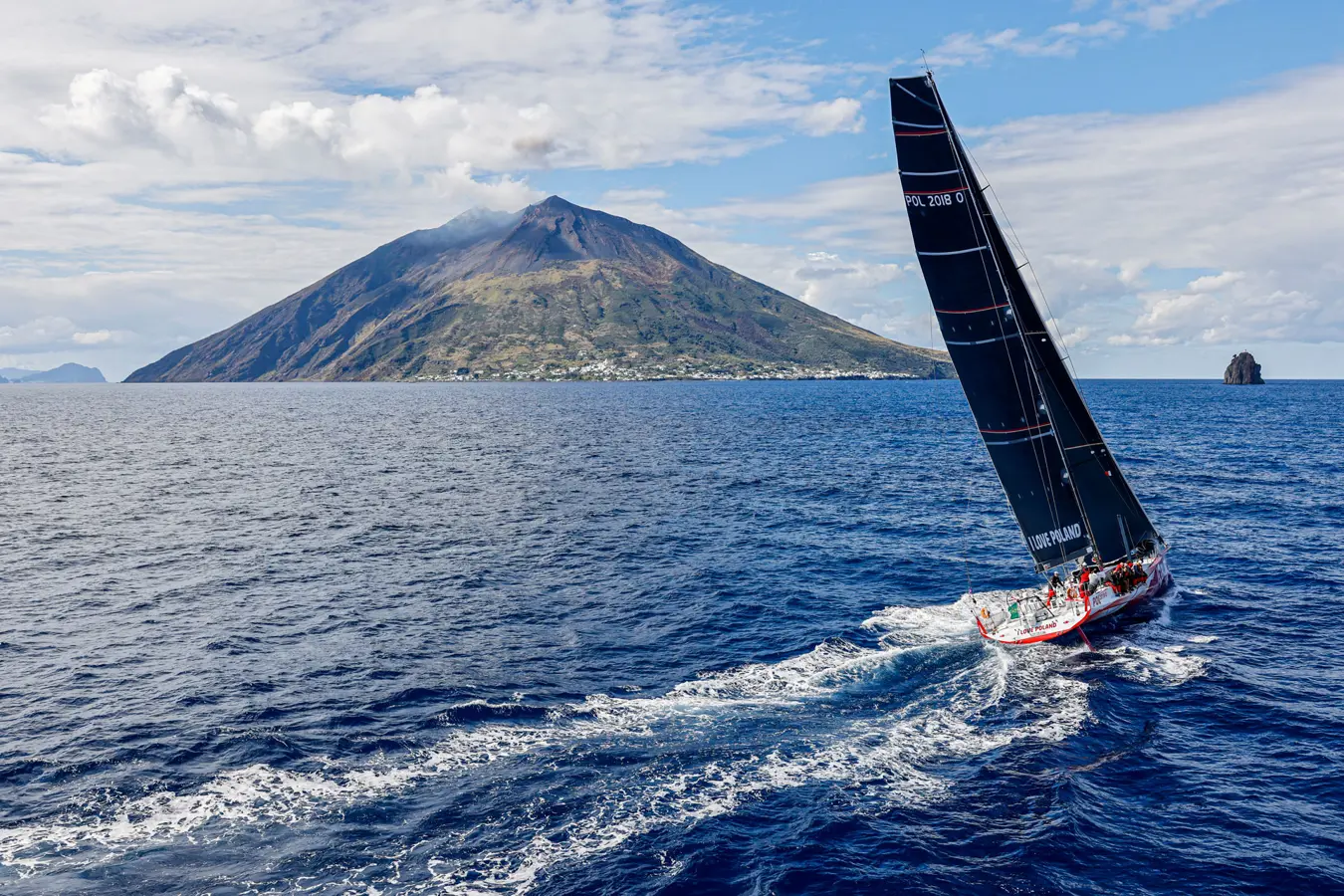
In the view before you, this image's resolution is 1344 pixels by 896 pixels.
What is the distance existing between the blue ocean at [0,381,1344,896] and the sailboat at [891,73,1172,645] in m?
3.24

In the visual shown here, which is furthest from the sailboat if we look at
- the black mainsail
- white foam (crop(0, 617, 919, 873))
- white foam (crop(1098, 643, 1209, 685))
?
white foam (crop(0, 617, 919, 873))

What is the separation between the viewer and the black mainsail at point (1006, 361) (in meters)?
42.9

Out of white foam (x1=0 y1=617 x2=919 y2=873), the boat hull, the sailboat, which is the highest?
the sailboat

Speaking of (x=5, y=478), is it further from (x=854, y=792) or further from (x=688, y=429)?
(x=854, y=792)

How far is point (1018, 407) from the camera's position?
156 feet

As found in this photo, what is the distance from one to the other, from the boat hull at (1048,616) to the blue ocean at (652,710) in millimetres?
1157

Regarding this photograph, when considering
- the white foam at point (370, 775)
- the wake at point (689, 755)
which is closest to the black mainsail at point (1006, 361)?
the wake at point (689, 755)

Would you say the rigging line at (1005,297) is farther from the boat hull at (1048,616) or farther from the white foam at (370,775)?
the white foam at (370,775)

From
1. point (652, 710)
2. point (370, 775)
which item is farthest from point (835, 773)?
point (370, 775)

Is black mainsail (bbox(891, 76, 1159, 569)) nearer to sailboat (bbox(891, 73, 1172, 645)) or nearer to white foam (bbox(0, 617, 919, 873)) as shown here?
sailboat (bbox(891, 73, 1172, 645))

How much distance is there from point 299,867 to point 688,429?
154 metres

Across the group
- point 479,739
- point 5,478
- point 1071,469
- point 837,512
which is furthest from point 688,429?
point 479,739

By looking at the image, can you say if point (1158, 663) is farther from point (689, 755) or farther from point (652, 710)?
point (652, 710)

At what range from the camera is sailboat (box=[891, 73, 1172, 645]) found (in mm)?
43125
